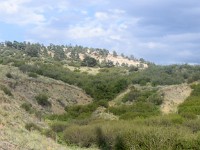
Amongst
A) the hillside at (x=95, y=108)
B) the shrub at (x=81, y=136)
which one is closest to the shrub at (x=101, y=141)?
the hillside at (x=95, y=108)

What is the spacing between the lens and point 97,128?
3731cm

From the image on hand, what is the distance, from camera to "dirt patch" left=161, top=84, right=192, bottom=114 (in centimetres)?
6600

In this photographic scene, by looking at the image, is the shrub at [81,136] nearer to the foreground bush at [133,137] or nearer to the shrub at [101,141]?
the foreground bush at [133,137]

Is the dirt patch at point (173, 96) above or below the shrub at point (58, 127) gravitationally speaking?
above

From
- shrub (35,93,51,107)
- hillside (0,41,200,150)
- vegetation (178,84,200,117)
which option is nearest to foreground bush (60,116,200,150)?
hillside (0,41,200,150)

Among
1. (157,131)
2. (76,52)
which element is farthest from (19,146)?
(76,52)

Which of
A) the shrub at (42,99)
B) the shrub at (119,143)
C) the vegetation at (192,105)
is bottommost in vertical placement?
the shrub at (42,99)

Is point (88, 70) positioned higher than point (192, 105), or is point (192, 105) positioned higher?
point (88, 70)

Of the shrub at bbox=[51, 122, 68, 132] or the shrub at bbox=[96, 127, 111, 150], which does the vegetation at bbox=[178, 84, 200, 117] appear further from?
the shrub at bbox=[96, 127, 111, 150]

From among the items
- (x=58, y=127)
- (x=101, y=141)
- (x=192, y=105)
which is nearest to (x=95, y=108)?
(x=192, y=105)

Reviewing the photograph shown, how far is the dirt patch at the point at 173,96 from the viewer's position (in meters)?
66.0

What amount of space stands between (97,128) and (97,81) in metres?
52.2

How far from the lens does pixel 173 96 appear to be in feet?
232

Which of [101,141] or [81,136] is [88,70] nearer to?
[81,136]
